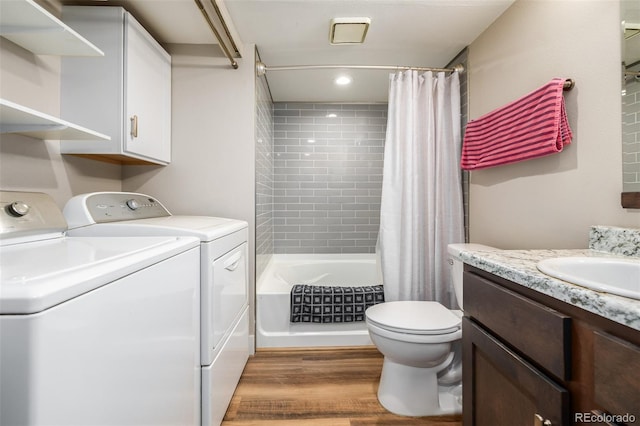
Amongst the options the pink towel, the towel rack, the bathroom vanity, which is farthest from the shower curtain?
the bathroom vanity

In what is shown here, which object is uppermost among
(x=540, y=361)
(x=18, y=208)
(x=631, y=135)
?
(x=631, y=135)

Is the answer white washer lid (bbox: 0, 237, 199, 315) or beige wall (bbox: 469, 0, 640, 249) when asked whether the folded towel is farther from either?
white washer lid (bbox: 0, 237, 199, 315)

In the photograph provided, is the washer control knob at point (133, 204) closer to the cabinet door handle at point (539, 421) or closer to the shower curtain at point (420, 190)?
the shower curtain at point (420, 190)

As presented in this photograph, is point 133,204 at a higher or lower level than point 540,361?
higher

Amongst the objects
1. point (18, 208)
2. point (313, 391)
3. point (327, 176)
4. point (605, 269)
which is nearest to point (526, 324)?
point (605, 269)

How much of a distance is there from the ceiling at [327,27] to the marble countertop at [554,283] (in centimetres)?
146

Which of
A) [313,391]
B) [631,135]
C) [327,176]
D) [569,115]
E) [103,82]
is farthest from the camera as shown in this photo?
[327,176]

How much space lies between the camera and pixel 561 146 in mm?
1255

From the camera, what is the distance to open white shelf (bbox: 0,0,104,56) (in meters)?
1.05

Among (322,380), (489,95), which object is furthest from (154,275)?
(489,95)

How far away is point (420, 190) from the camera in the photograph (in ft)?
6.73

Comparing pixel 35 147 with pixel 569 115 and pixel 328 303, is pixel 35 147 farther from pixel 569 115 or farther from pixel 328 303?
pixel 569 115

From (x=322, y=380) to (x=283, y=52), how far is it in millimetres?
2289

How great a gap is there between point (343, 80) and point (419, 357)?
2258 millimetres
